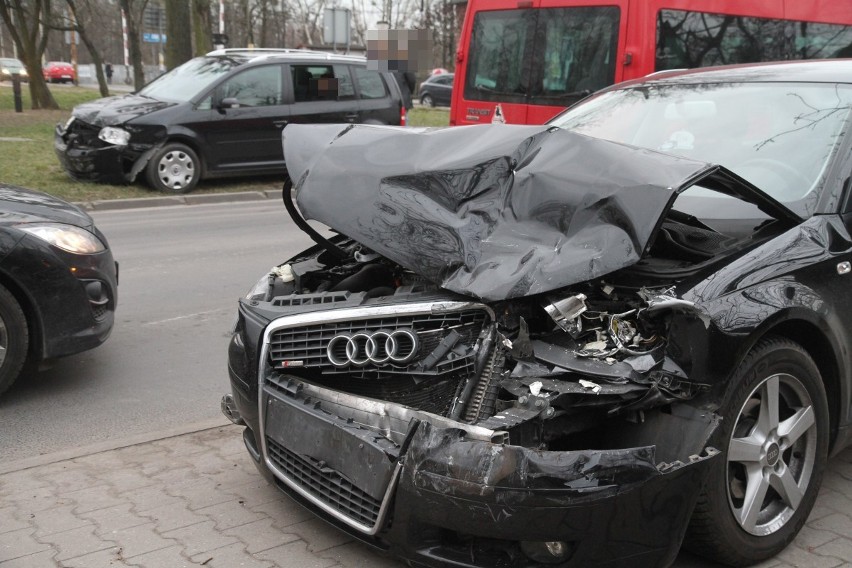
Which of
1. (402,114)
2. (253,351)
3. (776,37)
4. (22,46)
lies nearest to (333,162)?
(253,351)

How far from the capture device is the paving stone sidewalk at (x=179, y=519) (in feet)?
11.1

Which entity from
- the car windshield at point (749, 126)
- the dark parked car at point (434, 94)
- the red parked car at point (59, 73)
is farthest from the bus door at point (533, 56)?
the red parked car at point (59, 73)

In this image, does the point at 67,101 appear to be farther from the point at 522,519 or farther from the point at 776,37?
the point at 522,519

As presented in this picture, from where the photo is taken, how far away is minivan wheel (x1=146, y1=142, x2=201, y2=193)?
13273mm

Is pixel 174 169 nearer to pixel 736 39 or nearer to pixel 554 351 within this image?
pixel 736 39

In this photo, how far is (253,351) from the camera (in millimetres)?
3457

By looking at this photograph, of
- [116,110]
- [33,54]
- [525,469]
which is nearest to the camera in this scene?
[525,469]

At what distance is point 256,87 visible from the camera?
14.2 metres

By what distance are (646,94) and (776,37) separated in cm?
751

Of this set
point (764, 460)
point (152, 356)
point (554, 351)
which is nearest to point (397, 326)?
point (554, 351)

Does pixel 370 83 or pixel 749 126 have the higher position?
pixel 749 126

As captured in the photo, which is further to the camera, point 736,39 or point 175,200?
point 175,200

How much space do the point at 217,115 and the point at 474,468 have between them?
11781 mm

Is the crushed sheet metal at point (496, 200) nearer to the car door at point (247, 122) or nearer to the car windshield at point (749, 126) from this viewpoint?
the car windshield at point (749, 126)
